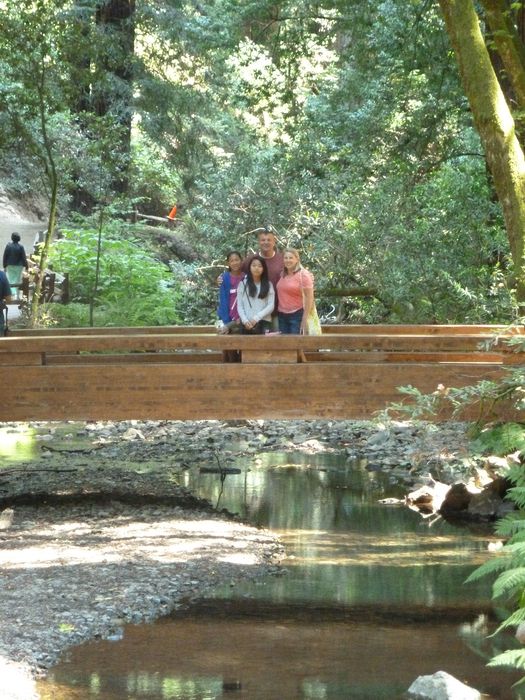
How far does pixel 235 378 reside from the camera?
11.3m

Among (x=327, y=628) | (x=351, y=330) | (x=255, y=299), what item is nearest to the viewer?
(x=327, y=628)

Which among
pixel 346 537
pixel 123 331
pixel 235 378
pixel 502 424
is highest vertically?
pixel 123 331

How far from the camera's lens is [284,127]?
24062 mm

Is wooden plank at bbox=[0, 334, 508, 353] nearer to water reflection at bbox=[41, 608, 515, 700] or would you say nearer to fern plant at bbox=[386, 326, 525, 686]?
fern plant at bbox=[386, 326, 525, 686]

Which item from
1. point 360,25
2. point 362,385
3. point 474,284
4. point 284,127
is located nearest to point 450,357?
point 362,385

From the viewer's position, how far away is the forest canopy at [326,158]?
17578 mm

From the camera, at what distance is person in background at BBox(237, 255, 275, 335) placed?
11.8 metres

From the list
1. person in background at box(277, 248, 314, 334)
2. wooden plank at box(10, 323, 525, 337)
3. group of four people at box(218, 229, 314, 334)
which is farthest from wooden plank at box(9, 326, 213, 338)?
person in background at box(277, 248, 314, 334)

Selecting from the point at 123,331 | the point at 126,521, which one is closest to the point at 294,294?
the point at 123,331

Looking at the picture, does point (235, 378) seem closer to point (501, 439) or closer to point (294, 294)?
point (294, 294)

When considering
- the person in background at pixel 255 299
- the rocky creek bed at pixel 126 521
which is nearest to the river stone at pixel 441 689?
the rocky creek bed at pixel 126 521

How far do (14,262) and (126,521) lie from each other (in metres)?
11.3

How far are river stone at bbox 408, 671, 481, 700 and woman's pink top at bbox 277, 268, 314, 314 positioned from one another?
4980 millimetres

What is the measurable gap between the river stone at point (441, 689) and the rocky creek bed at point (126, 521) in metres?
2.39
